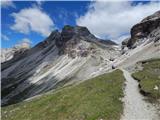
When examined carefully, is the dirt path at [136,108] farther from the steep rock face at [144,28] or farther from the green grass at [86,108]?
the steep rock face at [144,28]

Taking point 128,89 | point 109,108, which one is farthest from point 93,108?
point 128,89

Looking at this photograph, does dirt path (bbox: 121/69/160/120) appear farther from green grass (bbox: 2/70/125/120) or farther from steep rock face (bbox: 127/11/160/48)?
steep rock face (bbox: 127/11/160/48)

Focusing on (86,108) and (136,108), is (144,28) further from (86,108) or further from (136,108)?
(136,108)

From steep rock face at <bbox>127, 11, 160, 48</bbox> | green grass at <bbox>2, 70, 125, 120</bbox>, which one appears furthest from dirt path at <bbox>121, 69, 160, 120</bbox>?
steep rock face at <bbox>127, 11, 160, 48</bbox>

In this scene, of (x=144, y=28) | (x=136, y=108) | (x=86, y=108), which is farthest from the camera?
(x=144, y=28)

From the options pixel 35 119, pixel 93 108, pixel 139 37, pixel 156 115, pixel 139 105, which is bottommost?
pixel 156 115

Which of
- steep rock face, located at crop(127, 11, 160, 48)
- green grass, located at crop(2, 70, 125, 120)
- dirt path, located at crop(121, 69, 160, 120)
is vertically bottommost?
dirt path, located at crop(121, 69, 160, 120)

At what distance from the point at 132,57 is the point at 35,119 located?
92123 mm

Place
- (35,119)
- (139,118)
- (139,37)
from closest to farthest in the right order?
(139,118) < (35,119) < (139,37)

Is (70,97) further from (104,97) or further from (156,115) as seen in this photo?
(156,115)

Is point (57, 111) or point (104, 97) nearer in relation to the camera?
point (57, 111)

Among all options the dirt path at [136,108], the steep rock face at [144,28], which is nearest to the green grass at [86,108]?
the dirt path at [136,108]

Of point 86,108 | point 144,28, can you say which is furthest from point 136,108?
point 144,28

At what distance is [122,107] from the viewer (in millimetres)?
46062
